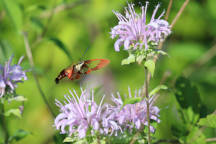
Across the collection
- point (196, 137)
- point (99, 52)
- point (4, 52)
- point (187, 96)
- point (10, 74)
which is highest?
point (99, 52)

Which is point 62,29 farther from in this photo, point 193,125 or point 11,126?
point 193,125

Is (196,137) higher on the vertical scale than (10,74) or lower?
lower

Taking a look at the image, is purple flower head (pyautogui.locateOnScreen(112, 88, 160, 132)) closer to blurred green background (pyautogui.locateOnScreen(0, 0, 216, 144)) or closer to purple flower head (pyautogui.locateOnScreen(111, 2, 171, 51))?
purple flower head (pyautogui.locateOnScreen(111, 2, 171, 51))

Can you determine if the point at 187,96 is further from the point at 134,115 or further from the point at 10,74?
the point at 10,74

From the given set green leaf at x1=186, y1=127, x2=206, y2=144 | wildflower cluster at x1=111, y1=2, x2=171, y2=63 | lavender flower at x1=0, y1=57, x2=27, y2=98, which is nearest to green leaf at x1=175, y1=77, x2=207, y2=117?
green leaf at x1=186, y1=127, x2=206, y2=144

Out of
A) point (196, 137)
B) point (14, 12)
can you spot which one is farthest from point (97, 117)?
point (14, 12)

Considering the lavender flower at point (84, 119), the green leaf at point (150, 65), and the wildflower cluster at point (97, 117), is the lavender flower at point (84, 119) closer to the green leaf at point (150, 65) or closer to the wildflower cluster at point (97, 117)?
the wildflower cluster at point (97, 117)

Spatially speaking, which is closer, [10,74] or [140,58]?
[140,58]
